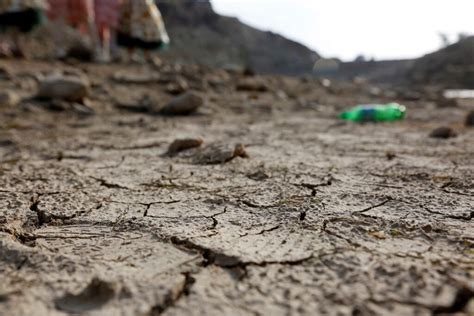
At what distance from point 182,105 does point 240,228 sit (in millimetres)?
2370

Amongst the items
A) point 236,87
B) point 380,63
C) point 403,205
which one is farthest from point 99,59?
point 380,63

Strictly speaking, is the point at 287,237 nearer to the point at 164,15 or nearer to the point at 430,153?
the point at 430,153

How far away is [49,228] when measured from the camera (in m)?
1.05

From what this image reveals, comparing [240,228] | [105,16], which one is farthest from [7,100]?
[105,16]

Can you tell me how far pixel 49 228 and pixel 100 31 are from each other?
21.5ft

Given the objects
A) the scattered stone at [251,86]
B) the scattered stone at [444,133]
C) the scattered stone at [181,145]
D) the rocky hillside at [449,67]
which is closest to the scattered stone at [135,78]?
the scattered stone at [251,86]

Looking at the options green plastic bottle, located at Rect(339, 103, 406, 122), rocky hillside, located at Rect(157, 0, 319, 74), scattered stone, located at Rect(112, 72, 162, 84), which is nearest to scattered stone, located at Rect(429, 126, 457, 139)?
green plastic bottle, located at Rect(339, 103, 406, 122)

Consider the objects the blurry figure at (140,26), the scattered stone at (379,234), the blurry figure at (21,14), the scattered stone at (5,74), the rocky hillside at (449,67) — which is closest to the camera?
the scattered stone at (379,234)

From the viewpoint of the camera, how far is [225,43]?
2220 centimetres

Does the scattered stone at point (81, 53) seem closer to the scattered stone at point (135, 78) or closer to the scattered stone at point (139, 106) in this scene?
the scattered stone at point (135, 78)

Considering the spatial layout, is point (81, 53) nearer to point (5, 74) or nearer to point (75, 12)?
point (75, 12)

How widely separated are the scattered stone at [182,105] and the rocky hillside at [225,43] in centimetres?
1305

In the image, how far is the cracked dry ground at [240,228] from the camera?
709 mm

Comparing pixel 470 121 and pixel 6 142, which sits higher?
pixel 470 121
